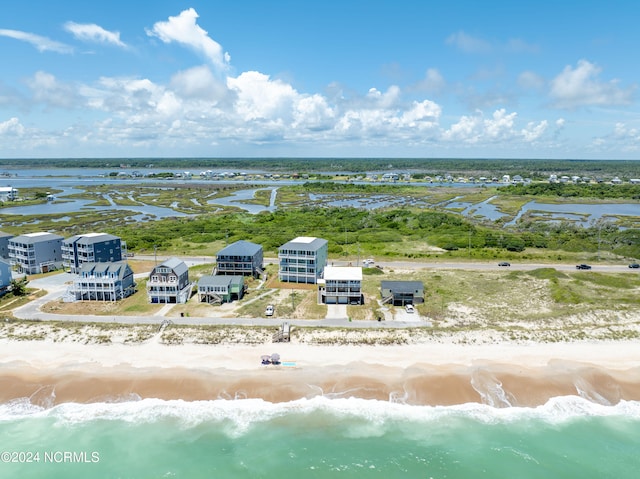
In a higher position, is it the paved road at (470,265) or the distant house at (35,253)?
the distant house at (35,253)

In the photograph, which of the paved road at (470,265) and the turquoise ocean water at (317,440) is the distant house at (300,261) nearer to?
the paved road at (470,265)

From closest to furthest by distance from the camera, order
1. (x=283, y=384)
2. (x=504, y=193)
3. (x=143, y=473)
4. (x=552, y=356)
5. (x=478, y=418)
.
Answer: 1. (x=143, y=473)
2. (x=478, y=418)
3. (x=283, y=384)
4. (x=552, y=356)
5. (x=504, y=193)

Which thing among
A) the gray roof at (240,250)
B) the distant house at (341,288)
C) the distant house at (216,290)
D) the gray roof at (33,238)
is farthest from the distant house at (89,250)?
the distant house at (341,288)

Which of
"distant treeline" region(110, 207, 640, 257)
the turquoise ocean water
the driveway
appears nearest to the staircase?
the driveway

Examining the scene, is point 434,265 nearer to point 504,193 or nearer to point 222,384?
point 222,384

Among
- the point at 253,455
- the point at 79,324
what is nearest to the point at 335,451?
the point at 253,455

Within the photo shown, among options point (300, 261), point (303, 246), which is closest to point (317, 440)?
point (300, 261)
